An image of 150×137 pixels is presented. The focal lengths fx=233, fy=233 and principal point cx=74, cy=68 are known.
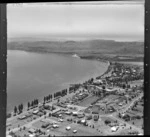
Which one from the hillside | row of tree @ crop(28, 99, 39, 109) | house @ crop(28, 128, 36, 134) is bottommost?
house @ crop(28, 128, 36, 134)

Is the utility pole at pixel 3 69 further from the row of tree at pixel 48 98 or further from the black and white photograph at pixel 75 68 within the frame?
the row of tree at pixel 48 98

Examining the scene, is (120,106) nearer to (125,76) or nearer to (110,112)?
(110,112)

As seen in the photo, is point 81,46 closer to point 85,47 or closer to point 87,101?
→ point 85,47

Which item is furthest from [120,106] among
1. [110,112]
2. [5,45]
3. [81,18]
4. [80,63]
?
[5,45]

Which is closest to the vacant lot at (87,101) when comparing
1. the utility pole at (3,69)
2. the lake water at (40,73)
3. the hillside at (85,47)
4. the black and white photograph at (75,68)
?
the black and white photograph at (75,68)

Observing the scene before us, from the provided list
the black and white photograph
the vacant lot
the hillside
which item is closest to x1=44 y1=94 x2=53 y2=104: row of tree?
the black and white photograph

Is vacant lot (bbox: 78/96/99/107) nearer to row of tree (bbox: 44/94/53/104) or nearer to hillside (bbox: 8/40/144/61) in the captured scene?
row of tree (bbox: 44/94/53/104)
